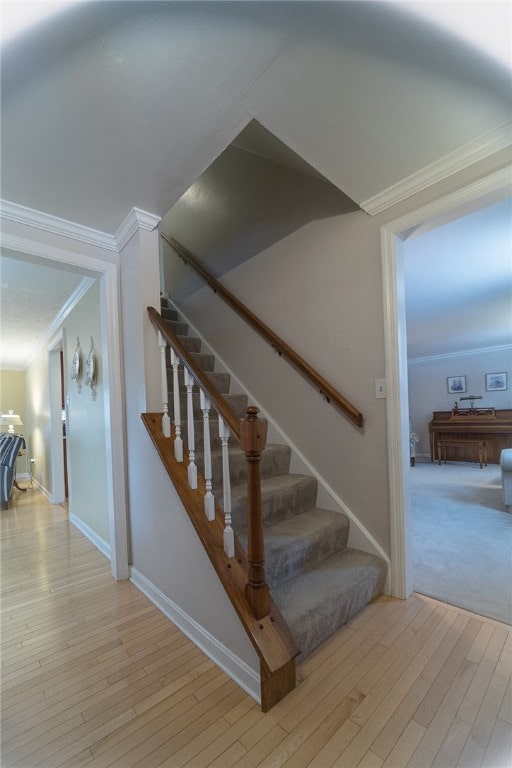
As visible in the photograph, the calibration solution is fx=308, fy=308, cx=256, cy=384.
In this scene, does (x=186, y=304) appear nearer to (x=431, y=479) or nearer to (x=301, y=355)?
(x=301, y=355)

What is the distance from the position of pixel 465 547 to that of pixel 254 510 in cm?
205

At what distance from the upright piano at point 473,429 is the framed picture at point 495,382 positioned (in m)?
0.48

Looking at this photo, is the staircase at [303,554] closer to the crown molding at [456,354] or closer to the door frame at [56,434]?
the door frame at [56,434]

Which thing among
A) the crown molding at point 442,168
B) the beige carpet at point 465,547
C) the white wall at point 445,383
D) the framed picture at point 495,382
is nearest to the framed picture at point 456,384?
the white wall at point 445,383

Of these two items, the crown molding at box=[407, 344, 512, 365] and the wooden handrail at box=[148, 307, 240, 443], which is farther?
the crown molding at box=[407, 344, 512, 365]

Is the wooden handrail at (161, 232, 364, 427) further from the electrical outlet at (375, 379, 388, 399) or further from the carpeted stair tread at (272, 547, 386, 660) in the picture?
the carpeted stair tread at (272, 547, 386, 660)

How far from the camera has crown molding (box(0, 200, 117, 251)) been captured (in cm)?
169

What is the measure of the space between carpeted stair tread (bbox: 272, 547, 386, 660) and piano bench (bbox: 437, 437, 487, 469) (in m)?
5.30

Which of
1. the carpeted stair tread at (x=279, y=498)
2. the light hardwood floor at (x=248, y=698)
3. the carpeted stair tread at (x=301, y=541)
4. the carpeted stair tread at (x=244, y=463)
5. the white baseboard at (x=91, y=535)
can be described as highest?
the carpeted stair tread at (x=244, y=463)

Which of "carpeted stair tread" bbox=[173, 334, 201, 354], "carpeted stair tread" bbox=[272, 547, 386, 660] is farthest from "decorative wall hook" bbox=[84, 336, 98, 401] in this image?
"carpeted stair tread" bbox=[272, 547, 386, 660]

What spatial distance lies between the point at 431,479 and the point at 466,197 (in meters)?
4.42

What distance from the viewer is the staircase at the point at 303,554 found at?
1.36 m

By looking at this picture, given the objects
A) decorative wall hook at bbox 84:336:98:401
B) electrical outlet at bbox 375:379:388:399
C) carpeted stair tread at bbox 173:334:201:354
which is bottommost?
electrical outlet at bbox 375:379:388:399

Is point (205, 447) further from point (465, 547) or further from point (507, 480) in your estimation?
point (507, 480)
